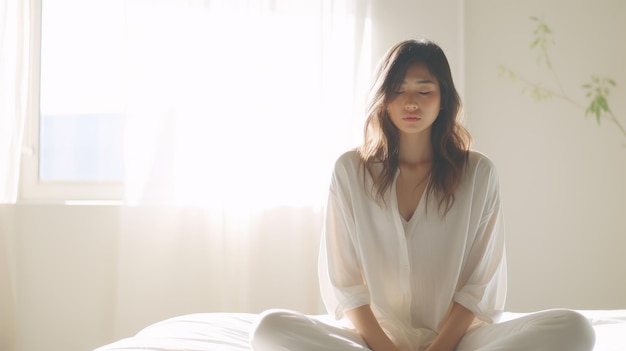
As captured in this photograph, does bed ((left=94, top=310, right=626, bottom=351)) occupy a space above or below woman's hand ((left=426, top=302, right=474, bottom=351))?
below

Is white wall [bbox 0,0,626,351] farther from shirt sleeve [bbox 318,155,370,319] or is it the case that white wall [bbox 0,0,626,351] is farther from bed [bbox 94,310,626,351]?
shirt sleeve [bbox 318,155,370,319]

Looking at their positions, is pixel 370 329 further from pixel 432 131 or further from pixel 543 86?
pixel 543 86

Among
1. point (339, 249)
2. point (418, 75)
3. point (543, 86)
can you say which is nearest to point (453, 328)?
point (339, 249)

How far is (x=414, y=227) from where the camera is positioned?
5.50 feet

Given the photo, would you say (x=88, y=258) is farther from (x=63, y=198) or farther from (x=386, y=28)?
(x=386, y=28)

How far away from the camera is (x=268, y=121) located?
109 inches

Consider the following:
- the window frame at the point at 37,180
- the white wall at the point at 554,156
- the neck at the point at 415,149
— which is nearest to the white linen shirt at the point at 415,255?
the neck at the point at 415,149

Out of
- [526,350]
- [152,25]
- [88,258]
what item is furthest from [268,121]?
[526,350]

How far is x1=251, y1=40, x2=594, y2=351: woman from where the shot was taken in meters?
1.64

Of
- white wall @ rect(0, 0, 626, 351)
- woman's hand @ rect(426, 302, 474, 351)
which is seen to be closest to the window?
white wall @ rect(0, 0, 626, 351)

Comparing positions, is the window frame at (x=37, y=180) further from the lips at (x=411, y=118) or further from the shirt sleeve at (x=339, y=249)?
the lips at (x=411, y=118)

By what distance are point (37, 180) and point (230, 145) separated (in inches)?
33.9

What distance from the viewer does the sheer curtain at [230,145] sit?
2711 millimetres

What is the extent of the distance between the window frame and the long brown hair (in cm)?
147
